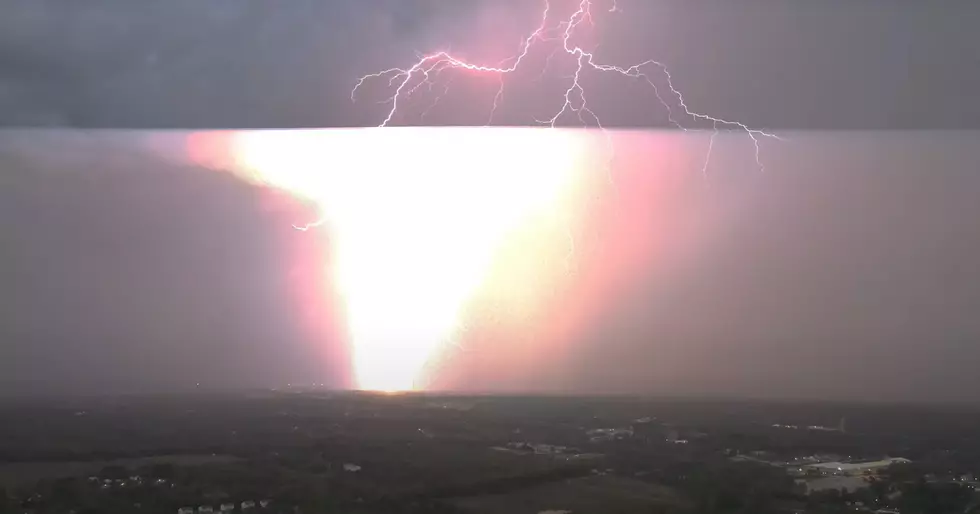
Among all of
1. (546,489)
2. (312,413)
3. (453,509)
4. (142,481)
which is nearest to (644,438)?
(546,489)

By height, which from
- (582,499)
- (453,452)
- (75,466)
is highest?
(453,452)

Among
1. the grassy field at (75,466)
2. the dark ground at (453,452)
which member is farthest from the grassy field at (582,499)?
the grassy field at (75,466)

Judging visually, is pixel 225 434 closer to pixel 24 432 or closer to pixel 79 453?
pixel 79 453

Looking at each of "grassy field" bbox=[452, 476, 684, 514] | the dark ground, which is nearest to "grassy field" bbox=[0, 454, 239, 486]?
the dark ground

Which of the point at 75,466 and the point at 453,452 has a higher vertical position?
the point at 453,452

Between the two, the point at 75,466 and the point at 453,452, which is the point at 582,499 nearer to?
the point at 453,452

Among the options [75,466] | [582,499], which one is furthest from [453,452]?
[75,466]

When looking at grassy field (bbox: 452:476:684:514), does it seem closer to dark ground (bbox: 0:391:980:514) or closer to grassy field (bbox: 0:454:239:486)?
dark ground (bbox: 0:391:980:514)
